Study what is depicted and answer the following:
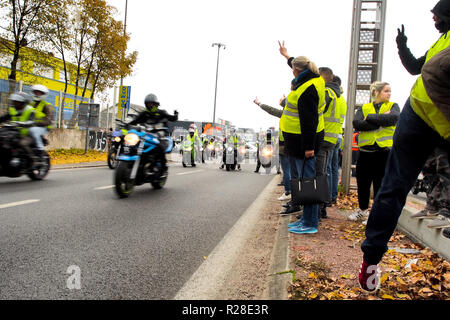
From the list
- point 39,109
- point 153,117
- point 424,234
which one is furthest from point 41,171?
point 424,234

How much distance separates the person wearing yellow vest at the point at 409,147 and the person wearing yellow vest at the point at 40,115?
291 inches

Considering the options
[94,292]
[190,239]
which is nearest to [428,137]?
[94,292]

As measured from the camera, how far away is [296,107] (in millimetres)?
4363

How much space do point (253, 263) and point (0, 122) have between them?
6.56 meters

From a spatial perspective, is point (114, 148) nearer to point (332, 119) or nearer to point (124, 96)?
point (332, 119)

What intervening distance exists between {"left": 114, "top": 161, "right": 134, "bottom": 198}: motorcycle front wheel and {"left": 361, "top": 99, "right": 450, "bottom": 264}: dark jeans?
15.5 feet

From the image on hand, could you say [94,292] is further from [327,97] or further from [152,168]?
[152,168]

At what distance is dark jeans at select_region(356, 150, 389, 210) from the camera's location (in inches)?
185

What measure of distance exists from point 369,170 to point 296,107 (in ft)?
4.30

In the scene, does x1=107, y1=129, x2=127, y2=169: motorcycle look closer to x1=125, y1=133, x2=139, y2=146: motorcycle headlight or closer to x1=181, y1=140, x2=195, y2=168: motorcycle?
x1=181, y1=140, x2=195, y2=168: motorcycle

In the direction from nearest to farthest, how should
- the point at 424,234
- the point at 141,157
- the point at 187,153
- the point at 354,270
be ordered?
1. the point at 354,270
2. the point at 424,234
3. the point at 141,157
4. the point at 187,153

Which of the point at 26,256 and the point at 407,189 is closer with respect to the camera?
the point at 407,189

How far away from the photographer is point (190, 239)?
4199mm
